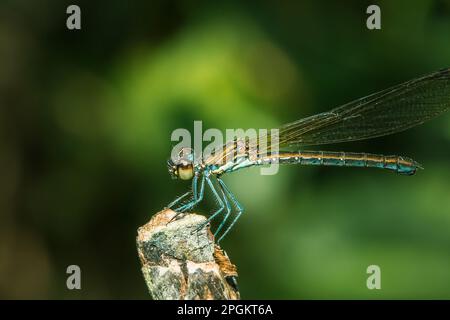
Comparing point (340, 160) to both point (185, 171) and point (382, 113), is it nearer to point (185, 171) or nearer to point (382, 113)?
point (382, 113)

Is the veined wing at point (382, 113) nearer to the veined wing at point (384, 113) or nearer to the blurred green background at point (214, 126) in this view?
the veined wing at point (384, 113)

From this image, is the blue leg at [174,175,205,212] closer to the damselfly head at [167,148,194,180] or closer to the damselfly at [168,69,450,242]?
the damselfly head at [167,148,194,180]

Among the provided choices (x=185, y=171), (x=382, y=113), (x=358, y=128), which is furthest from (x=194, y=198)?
(x=382, y=113)

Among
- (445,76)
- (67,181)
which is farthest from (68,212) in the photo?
(445,76)

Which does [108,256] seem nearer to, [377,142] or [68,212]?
[68,212]

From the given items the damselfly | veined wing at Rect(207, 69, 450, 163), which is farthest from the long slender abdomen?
veined wing at Rect(207, 69, 450, 163)

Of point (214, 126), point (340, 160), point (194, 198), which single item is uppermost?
point (214, 126)
